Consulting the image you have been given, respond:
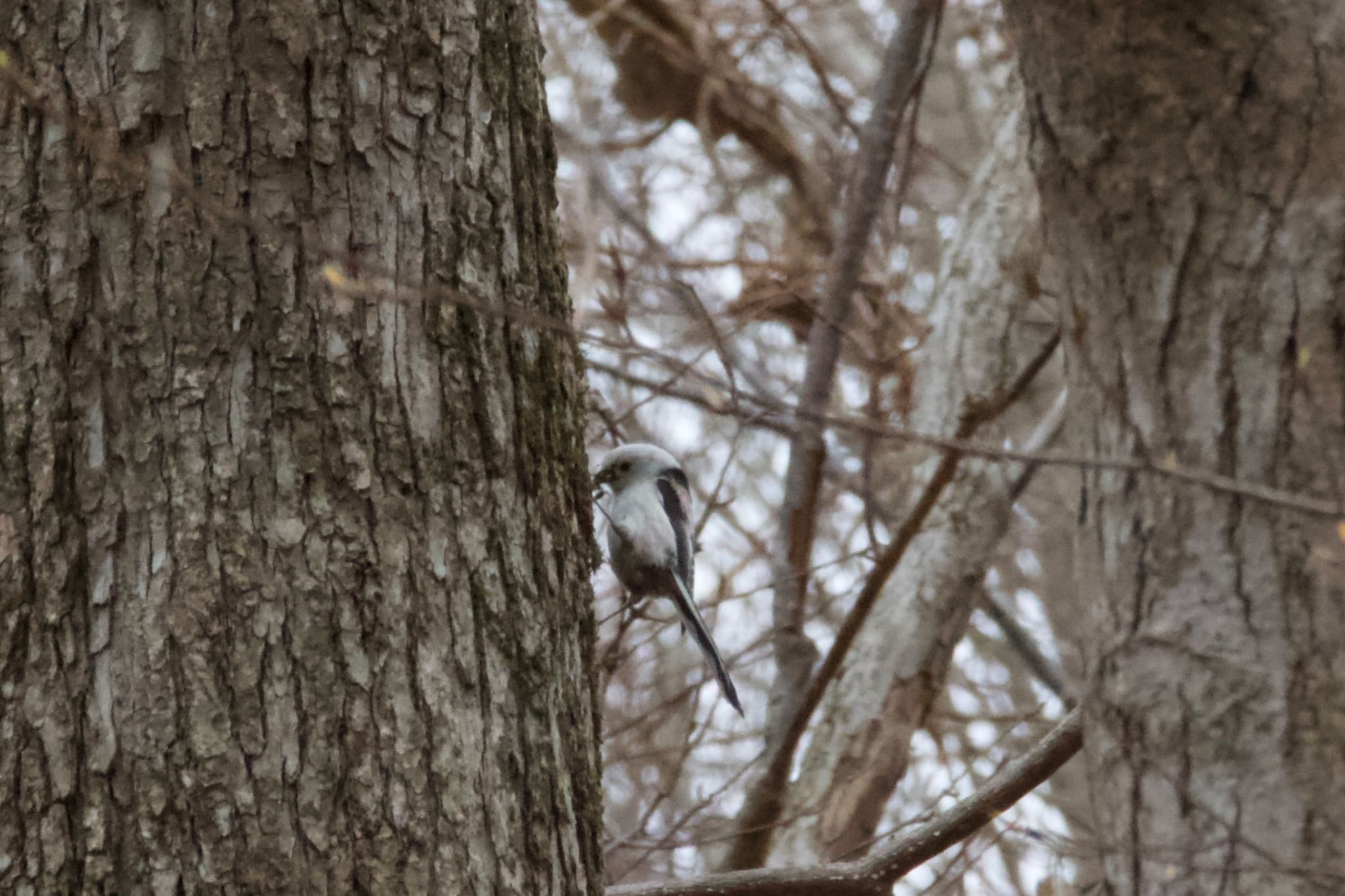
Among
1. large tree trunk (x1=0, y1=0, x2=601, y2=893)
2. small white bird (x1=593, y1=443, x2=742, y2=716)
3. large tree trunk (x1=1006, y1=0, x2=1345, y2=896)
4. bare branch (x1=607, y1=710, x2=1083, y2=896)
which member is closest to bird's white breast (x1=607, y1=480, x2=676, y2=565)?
small white bird (x1=593, y1=443, x2=742, y2=716)

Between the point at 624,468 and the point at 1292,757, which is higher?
the point at 624,468

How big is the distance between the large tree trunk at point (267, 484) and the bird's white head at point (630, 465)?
244 centimetres

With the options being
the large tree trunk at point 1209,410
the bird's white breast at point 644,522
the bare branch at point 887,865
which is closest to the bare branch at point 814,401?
the bird's white breast at point 644,522

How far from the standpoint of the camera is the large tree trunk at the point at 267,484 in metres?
1.79

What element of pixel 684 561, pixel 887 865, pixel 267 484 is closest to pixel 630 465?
pixel 684 561

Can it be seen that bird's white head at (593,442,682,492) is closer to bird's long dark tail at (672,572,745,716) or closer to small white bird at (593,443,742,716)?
small white bird at (593,443,742,716)

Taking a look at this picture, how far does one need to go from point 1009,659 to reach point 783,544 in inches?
229

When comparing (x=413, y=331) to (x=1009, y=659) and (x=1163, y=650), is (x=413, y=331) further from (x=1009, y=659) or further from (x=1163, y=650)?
(x=1009, y=659)

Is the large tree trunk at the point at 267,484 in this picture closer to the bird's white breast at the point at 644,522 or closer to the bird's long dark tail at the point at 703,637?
the bird's long dark tail at the point at 703,637

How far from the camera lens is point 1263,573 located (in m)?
1.88

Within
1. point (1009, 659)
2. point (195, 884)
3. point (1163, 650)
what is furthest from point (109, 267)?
point (1009, 659)

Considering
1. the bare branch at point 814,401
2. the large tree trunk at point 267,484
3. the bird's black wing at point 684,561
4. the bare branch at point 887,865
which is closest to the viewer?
the large tree trunk at point 267,484

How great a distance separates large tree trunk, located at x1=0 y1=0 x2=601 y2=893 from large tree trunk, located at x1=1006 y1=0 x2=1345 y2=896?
791 mm

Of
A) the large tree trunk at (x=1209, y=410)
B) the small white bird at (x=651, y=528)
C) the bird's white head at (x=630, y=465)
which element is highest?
the bird's white head at (x=630, y=465)
